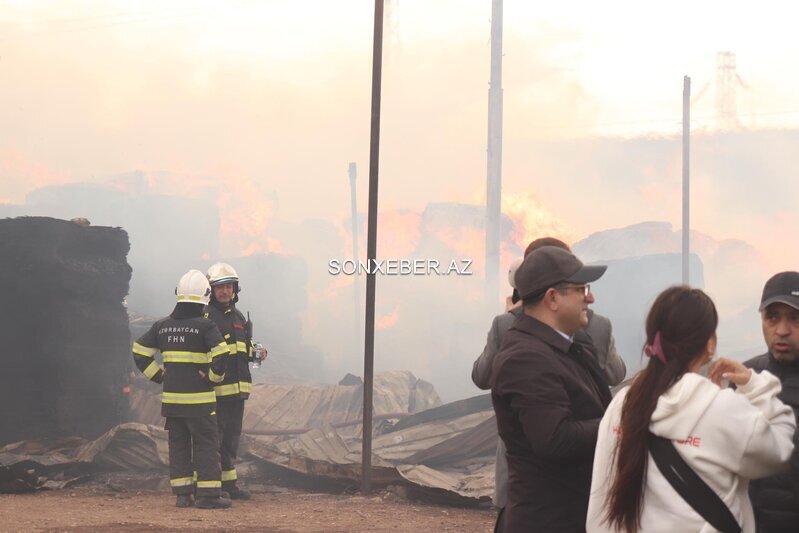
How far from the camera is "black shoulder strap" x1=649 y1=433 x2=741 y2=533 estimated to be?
2871 mm

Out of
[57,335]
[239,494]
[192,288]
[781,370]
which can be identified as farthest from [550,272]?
[57,335]

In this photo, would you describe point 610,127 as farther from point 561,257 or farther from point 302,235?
point 561,257

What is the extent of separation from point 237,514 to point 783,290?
6.96 metres

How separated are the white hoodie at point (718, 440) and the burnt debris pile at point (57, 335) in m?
11.5

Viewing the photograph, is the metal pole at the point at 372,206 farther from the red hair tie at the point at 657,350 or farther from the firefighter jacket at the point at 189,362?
the red hair tie at the point at 657,350

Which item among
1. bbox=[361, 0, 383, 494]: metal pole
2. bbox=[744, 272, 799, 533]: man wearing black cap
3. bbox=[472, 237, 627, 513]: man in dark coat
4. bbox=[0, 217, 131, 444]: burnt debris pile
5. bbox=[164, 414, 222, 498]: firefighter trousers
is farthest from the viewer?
bbox=[0, 217, 131, 444]: burnt debris pile

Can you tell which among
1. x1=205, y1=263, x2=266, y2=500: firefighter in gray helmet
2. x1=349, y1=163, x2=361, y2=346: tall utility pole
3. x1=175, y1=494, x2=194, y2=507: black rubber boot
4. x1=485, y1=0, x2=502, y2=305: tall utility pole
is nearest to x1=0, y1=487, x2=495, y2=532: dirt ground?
x1=175, y1=494, x2=194, y2=507: black rubber boot

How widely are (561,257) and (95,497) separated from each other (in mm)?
8458

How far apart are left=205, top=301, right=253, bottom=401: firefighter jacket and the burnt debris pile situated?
159 inches

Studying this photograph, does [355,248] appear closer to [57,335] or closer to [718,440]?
[57,335]

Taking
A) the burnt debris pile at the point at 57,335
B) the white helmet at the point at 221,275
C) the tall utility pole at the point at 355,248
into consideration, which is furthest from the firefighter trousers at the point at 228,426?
the tall utility pole at the point at 355,248

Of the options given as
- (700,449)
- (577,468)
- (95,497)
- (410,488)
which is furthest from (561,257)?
(95,497)

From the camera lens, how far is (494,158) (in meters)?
21.2

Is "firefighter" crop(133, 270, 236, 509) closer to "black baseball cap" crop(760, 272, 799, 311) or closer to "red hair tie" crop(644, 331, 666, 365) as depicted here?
"black baseball cap" crop(760, 272, 799, 311)
